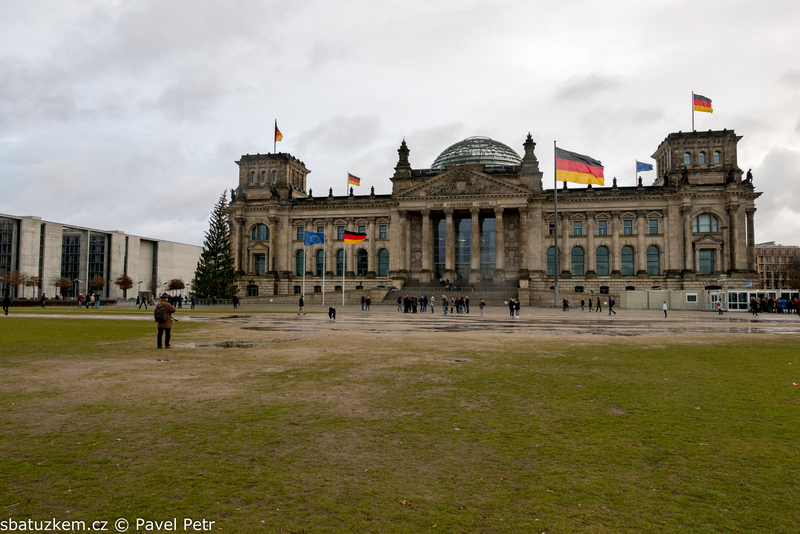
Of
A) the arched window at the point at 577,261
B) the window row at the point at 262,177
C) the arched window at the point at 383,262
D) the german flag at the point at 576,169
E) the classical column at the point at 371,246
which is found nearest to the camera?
the german flag at the point at 576,169

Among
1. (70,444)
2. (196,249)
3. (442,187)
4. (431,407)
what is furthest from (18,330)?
(196,249)

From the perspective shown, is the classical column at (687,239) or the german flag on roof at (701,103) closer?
the german flag on roof at (701,103)

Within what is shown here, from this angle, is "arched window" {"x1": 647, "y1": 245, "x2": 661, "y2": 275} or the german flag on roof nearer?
the german flag on roof

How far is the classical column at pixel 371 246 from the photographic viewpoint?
84.6 m

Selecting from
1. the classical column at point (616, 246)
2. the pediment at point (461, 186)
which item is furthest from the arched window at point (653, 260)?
the pediment at point (461, 186)

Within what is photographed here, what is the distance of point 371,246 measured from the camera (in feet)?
279

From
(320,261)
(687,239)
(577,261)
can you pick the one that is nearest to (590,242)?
(577,261)

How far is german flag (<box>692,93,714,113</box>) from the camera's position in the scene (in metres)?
68.4

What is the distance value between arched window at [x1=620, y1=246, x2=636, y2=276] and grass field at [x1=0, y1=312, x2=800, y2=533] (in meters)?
67.4

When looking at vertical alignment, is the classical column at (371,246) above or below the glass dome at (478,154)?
below

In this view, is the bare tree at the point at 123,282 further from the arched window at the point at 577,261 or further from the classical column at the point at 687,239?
the classical column at the point at 687,239

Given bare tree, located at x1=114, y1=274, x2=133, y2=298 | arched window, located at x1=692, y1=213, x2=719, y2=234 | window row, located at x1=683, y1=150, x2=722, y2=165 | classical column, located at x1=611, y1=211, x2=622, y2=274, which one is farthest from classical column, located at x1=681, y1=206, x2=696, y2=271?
bare tree, located at x1=114, y1=274, x2=133, y2=298

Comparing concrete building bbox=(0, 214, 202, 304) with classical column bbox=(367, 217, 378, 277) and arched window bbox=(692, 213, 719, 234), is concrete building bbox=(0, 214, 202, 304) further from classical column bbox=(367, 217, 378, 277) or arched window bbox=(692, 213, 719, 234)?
arched window bbox=(692, 213, 719, 234)

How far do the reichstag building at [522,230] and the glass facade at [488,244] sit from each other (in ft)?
0.52
